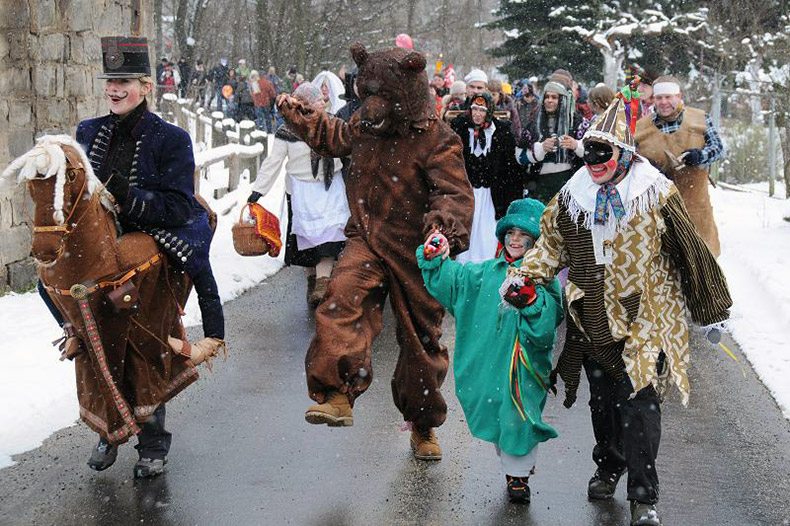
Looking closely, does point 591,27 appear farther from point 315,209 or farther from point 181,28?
point 315,209

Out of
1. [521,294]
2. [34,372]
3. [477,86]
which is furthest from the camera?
[477,86]

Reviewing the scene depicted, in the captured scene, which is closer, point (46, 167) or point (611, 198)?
point (46, 167)

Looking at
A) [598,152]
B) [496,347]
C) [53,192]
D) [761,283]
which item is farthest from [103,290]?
[761,283]

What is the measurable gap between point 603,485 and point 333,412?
1314 mm

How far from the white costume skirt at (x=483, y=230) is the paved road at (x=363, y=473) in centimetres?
284

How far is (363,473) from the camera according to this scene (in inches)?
212

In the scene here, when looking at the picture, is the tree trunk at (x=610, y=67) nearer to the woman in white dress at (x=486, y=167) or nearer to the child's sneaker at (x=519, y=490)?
the woman in white dress at (x=486, y=167)

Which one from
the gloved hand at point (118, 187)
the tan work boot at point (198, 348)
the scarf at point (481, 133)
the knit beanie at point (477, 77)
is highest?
the gloved hand at point (118, 187)

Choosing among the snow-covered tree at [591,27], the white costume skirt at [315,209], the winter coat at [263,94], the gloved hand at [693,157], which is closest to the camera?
the gloved hand at [693,157]

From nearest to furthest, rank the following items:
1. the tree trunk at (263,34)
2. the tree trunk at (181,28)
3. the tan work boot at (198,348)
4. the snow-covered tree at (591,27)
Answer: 1. the tan work boot at (198,348)
2. the snow-covered tree at (591,27)
3. the tree trunk at (181,28)
4. the tree trunk at (263,34)

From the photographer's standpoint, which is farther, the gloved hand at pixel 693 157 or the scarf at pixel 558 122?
the scarf at pixel 558 122

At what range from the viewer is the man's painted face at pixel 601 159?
4.70 meters

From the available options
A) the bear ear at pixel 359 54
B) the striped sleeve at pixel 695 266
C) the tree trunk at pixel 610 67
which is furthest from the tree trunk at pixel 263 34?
the striped sleeve at pixel 695 266

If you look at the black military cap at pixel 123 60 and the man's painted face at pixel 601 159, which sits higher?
the black military cap at pixel 123 60
